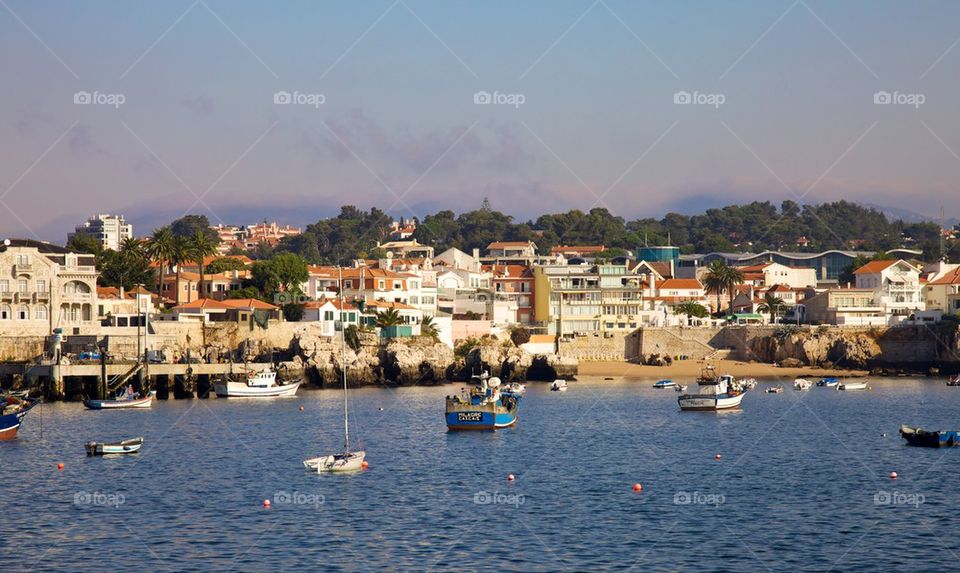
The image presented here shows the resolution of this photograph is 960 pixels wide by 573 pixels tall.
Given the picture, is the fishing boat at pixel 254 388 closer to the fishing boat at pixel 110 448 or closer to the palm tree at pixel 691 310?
the fishing boat at pixel 110 448

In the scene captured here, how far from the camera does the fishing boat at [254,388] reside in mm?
89375

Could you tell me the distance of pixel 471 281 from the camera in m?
144

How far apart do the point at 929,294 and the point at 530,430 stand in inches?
3262

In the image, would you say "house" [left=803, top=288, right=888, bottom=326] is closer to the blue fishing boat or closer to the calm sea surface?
the calm sea surface

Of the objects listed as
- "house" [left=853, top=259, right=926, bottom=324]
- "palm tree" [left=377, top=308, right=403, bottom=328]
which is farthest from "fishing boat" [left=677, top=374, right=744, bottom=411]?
"house" [left=853, top=259, right=926, bottom=324]

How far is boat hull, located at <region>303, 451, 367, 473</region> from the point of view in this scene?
5047 cm

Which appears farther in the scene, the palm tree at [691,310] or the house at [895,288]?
the palm tree at [691,310]

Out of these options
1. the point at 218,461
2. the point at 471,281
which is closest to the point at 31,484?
the point at 218,461

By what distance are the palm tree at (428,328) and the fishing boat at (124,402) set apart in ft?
117

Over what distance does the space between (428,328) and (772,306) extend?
153 feet

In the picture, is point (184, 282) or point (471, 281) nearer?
point (184, 282)

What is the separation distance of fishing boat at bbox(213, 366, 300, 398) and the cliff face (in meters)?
54.0

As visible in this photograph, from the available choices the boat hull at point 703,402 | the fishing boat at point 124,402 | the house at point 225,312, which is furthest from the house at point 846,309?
the fishing boat at point 124,402

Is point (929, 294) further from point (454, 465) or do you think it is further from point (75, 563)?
point (75, 563)
